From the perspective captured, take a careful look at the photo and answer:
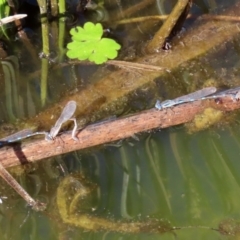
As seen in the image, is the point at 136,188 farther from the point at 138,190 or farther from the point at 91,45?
the point at 91,45

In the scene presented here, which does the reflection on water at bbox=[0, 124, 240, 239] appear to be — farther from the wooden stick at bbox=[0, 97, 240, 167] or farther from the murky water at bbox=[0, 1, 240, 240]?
the wooden stick at bbox=[0, 97, 240, 167]

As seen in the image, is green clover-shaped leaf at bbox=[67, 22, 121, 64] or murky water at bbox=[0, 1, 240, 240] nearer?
murky water at bbox=[0, 1, 240, 240]

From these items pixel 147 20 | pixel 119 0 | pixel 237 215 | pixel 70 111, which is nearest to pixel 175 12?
pixel 147 20

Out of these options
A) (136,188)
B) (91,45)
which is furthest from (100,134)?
(91,45)

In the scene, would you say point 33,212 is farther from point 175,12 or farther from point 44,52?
point 175,12

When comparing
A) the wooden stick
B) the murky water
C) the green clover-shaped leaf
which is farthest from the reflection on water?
the green clover-shaped leaf

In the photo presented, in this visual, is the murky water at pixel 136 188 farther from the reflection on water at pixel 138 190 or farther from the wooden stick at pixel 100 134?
the wooden stick at pixel 100 134
